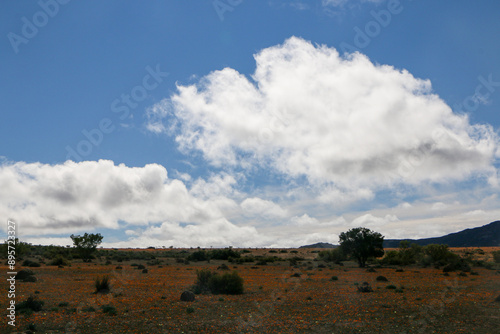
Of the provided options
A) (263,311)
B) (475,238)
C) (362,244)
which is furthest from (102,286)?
(475,238)

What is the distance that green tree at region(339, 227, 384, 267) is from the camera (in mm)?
53688

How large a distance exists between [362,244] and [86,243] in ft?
159

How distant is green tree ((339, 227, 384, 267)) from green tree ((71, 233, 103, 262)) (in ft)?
144

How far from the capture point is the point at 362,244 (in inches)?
2127

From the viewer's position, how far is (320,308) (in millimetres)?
20594

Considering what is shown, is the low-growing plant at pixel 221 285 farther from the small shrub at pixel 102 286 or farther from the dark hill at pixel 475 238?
the dark hill at pixel 475 238

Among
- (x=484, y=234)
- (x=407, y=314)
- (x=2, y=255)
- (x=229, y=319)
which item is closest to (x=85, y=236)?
(x=2, y=255)

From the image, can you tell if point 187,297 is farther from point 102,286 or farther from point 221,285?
point 102,286

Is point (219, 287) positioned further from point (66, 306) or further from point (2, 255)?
point (2, 255)

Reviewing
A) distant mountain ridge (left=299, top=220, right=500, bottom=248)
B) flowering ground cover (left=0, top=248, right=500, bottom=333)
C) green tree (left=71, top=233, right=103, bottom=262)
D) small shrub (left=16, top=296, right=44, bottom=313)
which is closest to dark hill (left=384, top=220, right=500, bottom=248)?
distant mountain ridge (left=299, top=220, right=500, bottom=248)

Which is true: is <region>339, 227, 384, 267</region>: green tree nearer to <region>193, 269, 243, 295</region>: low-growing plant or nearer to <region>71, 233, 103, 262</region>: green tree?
<region>193, 269, 243, 295</region>: low-growing plant

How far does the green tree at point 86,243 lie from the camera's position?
63625 millimetres

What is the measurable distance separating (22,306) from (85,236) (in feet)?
161

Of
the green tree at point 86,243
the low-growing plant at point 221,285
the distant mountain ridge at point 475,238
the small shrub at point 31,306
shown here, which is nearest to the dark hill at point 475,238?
the distant mountain ridge at point 475,238
